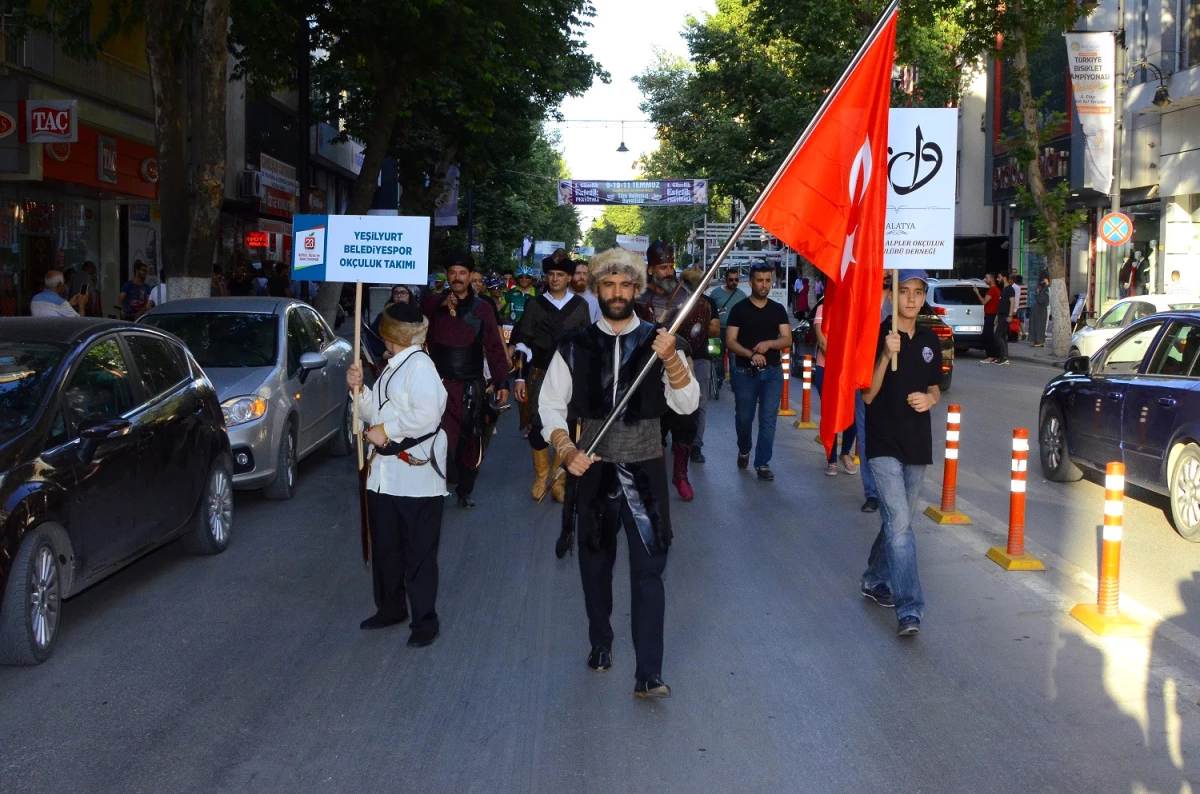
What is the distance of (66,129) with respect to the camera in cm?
1948

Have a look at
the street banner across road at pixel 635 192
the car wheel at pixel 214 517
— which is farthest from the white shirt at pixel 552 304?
the street banner across road at pixel 635 192

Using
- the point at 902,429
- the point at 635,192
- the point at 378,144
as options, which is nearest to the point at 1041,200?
the point at 378,144

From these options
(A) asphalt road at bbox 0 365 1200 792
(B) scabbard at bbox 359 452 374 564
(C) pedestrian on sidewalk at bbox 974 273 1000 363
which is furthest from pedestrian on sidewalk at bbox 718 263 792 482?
(C) pedestrian on sidewalk at bbox 974 273 1000 363

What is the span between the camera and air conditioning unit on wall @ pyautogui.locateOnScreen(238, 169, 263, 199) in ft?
105

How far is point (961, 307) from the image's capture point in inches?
1135

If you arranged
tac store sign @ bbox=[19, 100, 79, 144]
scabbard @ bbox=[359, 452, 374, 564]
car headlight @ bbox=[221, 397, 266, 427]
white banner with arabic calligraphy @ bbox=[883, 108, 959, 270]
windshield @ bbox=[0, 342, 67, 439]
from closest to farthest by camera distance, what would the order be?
1. windshield @ bbox=[0, 342, 67, 439]
2. scabbard @ bbox=[359, 452, 374, 564]
3. white banner with arabic calligraphy @ bbox=[883, 108, 959, 270]
4. car headlight @ bbox=[221, 397, 266, 427]
5. tac store sign @ bbox=[19, 100, 79, 144]

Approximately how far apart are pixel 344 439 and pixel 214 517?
4.56m

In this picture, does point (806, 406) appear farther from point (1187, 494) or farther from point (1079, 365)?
point (1187, 494)

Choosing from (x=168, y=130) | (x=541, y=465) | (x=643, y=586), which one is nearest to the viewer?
(x=643, y=586)

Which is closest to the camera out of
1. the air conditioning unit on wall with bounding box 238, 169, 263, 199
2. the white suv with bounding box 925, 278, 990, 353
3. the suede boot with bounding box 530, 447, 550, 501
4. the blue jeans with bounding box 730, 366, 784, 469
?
the suede boot with bounding box 530, 447, 550, 501

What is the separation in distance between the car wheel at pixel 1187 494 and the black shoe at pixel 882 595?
9.54 ft

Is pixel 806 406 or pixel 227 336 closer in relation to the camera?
pixel 227 336

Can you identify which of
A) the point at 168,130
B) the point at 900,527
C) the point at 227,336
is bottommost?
the point at 900,527

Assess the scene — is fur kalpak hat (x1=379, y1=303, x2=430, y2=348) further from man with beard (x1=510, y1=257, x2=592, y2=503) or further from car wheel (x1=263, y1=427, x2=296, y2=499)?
car wheel (x1=263, y1=427, x2=296, y2=499)
